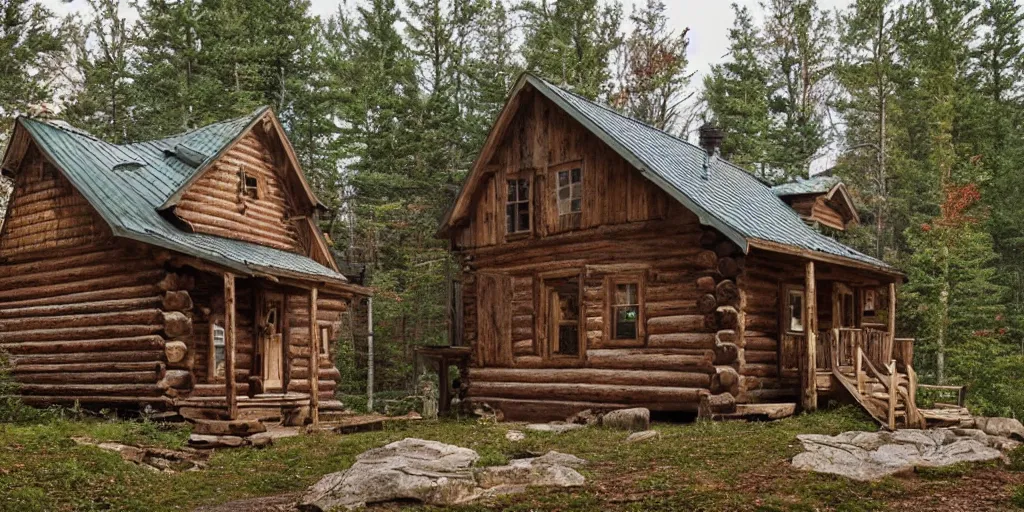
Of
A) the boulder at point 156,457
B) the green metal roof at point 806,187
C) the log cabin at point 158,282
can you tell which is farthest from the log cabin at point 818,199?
the boulder at point 156,457

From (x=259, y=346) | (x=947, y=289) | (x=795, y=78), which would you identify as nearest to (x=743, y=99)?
(x=795, y=78)

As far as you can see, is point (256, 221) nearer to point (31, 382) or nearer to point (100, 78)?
point (31, 382)

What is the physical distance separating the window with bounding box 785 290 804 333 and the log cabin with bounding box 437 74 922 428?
105 millimetres

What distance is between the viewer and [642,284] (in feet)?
62.8

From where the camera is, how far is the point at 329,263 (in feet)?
87.8

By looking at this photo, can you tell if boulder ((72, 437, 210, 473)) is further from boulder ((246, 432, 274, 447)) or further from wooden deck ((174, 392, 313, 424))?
wooden deck ((174, 392, 313, 424))

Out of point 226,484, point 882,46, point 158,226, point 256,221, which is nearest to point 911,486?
point 226,484

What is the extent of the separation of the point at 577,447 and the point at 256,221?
45.9 feet

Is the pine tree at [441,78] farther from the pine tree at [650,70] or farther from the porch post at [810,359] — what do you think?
the porch post at [810,359]

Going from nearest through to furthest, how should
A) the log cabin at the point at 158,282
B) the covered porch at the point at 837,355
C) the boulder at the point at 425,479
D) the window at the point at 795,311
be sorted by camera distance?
the boulder at the point at 425,479 < the covered porch at the point at 837,355 < the log cabin at the point at 158,282 < the window at the point at 795,311

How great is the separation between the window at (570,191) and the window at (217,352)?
28.7 ft

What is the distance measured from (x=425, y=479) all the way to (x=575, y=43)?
31741mm

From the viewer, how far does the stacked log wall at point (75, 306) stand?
19.3m

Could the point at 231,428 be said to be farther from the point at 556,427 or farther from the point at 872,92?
the point at 872,92
